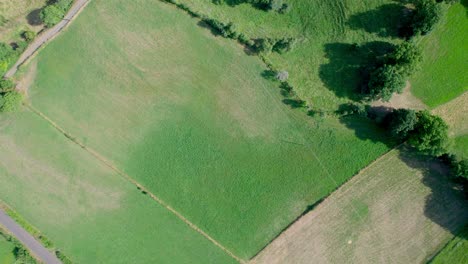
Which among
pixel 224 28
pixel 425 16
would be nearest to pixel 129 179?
pixel 224 28

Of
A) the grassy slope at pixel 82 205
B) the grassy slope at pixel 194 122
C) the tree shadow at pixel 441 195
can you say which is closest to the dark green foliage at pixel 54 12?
the grassy slope at pixel 194 122

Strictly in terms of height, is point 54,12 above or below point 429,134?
below

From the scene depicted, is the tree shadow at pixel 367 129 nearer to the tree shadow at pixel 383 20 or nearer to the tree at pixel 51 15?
the tree shadow at pixel 383 20

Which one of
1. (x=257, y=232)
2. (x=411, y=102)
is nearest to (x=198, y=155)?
(x=257, y=232)

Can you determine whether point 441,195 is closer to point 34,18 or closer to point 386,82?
point 386,82

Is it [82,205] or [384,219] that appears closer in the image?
[384,219]

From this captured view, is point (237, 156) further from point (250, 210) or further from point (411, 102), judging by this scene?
point (411, 102)

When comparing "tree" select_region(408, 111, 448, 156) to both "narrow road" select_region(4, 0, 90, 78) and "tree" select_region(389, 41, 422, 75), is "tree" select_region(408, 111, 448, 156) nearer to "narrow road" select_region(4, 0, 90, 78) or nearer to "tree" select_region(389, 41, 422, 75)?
"tree" select_region(389, 41, 422, 75)
